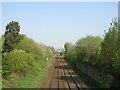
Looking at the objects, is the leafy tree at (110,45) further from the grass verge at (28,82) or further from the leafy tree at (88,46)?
the leafy tree at (88,46)

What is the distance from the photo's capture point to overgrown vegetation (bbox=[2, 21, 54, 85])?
891 inches

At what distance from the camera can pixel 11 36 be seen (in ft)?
115

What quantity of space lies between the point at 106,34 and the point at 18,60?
10.9 meters

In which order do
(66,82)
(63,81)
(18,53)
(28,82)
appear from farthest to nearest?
(18,53) → (63,81) → (66,82) → (28,82)

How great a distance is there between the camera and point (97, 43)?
33844 millimetres

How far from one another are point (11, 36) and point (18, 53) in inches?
438

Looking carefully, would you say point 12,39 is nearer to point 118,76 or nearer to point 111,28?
point 111,28

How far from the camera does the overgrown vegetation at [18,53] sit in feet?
74.3

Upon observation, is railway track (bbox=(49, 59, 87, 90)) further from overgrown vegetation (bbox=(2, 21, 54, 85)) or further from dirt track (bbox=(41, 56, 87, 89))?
overgrown vegetation (bbox=(2, 21, 54, 85))

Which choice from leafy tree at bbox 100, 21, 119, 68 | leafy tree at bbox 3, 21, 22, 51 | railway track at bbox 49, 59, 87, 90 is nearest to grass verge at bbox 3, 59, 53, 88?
railway track at bbox 49, 59, 87, 90

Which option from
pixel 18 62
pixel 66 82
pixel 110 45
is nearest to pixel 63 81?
pixel 66 82

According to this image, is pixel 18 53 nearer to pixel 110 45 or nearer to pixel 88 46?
pixel 110 45

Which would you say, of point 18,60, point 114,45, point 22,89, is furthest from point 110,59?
point 18,60

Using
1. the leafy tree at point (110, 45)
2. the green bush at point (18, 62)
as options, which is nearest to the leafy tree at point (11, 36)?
the green bush at point (18, 62)
